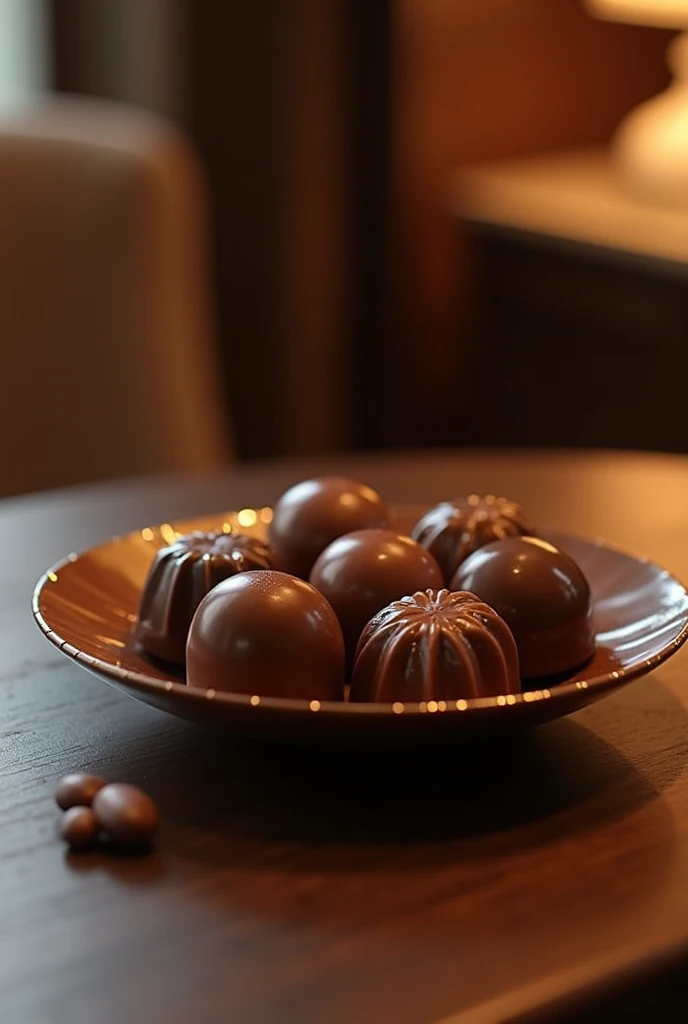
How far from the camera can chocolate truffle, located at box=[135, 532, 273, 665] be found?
0.64 m

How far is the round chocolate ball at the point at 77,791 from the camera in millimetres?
551

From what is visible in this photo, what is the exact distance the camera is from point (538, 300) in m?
1.92

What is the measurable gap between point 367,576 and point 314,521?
8cm

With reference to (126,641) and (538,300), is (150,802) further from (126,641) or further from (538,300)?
(538,300)

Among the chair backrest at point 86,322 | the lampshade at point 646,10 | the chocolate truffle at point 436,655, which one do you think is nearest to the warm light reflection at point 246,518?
the chocolate truffle at point 436,655

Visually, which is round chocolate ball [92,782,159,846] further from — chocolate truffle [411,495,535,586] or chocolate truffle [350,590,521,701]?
chocolate truffle [411,495,535,586]

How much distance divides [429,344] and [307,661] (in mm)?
1550

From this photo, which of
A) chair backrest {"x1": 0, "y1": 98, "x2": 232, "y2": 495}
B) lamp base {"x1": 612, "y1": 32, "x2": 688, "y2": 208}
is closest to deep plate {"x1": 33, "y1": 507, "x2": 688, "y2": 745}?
chair backrest {"x1": 0, "y1": 98, "x2": 232, "y2": 495}

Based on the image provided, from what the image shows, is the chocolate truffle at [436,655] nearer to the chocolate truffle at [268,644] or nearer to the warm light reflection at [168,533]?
the chocolate truffle at [268,644]

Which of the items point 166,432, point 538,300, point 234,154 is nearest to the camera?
point 166,432

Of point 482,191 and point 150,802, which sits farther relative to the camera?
point 482,191

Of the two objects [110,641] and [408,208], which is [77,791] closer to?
[110,641]

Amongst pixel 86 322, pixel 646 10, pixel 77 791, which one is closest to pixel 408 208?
pixel 646 10

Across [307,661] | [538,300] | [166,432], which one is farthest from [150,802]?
[538,300]
